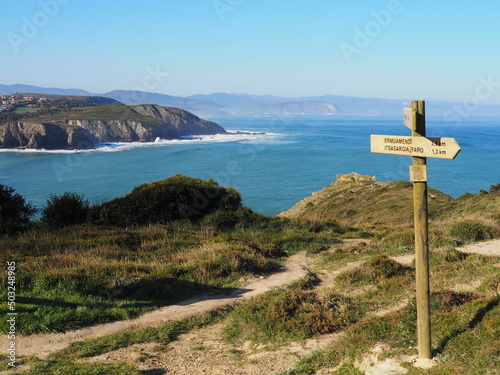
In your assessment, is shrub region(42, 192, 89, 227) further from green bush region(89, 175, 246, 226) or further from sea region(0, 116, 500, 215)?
sea region(0, 116, 500, 215)

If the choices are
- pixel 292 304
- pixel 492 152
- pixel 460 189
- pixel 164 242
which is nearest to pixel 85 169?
pixel 460 189

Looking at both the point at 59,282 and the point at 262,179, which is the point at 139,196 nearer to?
the point at 59,282

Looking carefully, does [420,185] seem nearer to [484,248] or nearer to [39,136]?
[484,248]

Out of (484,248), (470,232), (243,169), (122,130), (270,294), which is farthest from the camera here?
(122,130)

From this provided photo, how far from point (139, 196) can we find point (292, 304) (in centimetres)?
1414

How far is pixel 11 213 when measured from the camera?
795 inches

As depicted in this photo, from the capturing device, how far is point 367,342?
274 inches

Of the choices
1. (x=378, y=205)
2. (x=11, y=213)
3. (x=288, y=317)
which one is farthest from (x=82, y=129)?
(x=288, y=317)

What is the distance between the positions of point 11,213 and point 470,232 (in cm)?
1861

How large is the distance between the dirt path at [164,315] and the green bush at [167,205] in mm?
8463

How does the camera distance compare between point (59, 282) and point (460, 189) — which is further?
point (460, 189)

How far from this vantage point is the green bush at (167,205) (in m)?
20.8

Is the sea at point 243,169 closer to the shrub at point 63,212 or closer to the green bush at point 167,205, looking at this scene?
the green bush at point 167,205

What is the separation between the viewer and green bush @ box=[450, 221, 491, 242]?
54.3ft
